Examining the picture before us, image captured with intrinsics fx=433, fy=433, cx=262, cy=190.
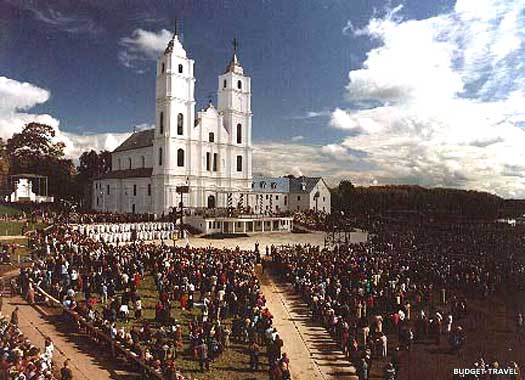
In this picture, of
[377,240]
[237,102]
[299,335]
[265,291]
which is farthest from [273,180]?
[299,335]

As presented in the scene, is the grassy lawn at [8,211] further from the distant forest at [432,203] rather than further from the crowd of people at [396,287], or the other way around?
the distant forest at [432,203]

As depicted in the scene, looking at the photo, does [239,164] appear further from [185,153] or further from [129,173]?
[129,173]

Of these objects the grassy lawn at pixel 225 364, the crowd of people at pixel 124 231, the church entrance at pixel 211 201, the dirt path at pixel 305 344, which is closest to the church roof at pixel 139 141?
the church entrance at pixel 211 201

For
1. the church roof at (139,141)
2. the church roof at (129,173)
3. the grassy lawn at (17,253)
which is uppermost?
the church roof at (139,141)

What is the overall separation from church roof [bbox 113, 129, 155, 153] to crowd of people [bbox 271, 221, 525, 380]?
2764cm

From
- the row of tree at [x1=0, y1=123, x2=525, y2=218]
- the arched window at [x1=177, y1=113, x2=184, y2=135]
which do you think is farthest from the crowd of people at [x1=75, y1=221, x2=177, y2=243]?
the arched window at [x1=177, y1=113, x2=184, y2=135]

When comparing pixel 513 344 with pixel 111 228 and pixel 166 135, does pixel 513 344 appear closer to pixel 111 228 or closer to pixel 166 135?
pixel 111 228

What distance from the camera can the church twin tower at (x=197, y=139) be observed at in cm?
3847

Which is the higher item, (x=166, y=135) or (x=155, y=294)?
(x=166, y=135)

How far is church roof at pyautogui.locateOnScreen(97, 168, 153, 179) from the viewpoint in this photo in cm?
4161

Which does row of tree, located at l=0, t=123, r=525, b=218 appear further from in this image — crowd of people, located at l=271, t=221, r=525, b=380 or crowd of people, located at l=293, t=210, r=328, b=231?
crowd of people, located at l=293, t=210, r=328, b=231

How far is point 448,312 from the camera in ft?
50.4

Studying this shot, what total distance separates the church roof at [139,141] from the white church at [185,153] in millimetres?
118

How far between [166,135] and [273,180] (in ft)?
61.8
